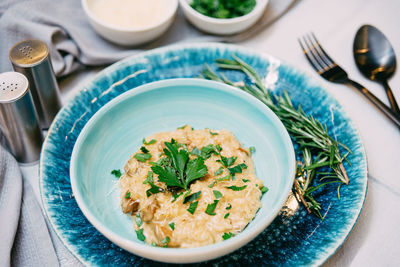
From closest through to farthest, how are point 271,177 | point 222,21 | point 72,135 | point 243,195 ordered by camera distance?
point 243,195, point 271,177, point 72,135, point 222,21

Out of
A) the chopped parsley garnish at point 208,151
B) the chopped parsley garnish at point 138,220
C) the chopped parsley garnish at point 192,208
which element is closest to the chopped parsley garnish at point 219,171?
the chopped parsley garnish at point 208,151

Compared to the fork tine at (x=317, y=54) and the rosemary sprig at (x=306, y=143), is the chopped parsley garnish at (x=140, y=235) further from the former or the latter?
the fork tine at (x=317, y=54)

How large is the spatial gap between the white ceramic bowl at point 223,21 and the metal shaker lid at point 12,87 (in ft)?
4.49

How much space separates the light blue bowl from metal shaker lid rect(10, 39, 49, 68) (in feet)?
1.92

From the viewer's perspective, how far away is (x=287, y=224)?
2088 mm

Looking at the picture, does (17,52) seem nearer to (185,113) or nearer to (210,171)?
(185,113)

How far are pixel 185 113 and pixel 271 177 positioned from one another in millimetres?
723

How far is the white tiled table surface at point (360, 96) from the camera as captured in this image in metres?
2.17

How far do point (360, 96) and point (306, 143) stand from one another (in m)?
0.82

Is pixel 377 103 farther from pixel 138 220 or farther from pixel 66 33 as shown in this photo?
pixel 66 33

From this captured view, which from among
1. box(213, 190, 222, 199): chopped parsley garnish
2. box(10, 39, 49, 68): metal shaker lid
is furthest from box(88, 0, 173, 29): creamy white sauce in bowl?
box(213, 190, 222, 199): chopped parsley garnish

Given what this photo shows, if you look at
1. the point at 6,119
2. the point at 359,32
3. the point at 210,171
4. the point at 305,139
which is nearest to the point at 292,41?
the point at 359,32

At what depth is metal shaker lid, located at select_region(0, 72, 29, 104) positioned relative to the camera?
2272mm

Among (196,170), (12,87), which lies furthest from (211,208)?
(12,87)
